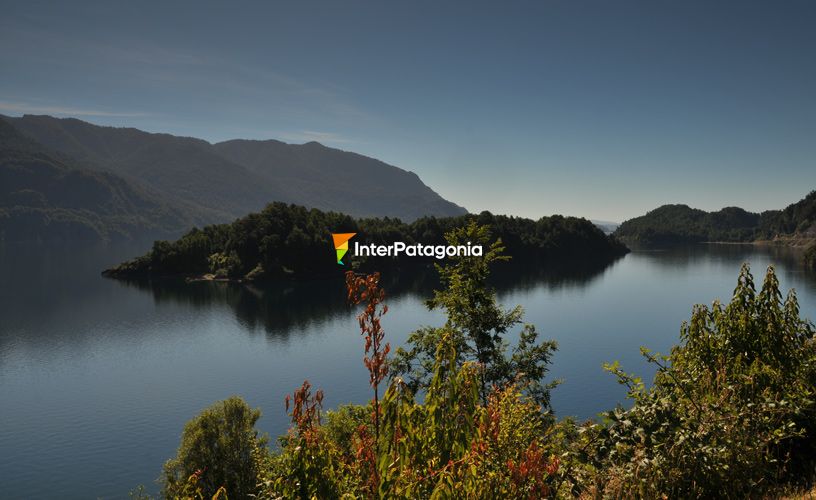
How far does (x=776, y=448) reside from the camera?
1030 centimetres

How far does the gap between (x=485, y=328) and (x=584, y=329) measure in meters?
68.3

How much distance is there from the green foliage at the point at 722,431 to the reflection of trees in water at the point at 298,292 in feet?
278

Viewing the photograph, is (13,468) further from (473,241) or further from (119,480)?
(473,241)

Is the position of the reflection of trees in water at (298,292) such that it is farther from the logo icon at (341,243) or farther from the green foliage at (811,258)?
the green foliage at (811,258)

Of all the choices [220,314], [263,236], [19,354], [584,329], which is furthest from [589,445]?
[263,236]

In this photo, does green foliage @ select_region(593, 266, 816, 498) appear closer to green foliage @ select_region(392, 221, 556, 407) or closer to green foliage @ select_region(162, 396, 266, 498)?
green foliage @ select_region(392, 221, 556, 407)

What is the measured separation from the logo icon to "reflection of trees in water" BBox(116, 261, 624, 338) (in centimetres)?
1125

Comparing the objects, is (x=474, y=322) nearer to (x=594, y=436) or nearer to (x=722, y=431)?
(x=594, y=436)

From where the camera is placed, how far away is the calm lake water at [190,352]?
4878cm

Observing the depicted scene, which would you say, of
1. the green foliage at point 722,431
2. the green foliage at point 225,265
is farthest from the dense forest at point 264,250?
the green foliage at point 722,431

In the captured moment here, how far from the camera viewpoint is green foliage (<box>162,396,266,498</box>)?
36.8m

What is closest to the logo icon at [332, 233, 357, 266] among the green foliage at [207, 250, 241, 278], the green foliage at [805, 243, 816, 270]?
the green foliage at [207, 250, 241, 278]

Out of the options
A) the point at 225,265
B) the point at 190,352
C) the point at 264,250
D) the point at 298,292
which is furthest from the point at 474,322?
the point at 225,265

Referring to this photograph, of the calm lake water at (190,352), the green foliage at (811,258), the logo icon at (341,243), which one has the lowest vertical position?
the calm lake water at (190,352)
